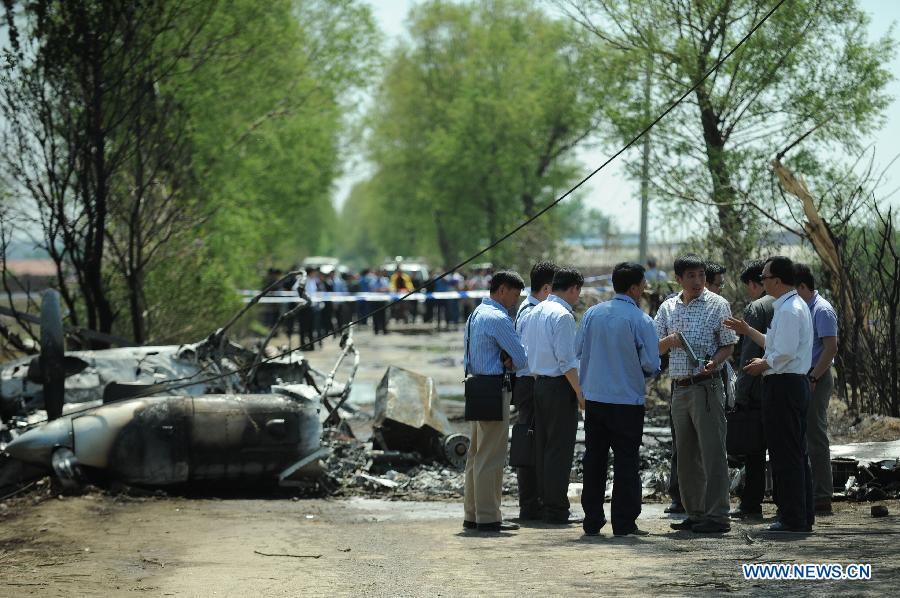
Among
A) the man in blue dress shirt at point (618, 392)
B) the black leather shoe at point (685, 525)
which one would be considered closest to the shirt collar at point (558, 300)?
the man in blue dress shirt at point (618, 392)

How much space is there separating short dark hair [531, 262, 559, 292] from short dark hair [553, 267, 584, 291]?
282 millimetres

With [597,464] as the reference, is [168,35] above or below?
above

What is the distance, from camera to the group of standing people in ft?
27.1

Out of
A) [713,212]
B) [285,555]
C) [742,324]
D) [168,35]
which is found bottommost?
[285,555]

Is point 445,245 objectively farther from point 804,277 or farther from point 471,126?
point 804,277

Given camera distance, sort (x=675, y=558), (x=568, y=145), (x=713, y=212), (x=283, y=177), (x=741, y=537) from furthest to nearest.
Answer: (x=568, y=145) < (x=283, y=177) < (x=713, y=212) < (x=741, y=537) < (x=675, y=558)

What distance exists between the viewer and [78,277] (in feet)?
58.4

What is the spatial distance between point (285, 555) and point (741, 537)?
295 centimetres

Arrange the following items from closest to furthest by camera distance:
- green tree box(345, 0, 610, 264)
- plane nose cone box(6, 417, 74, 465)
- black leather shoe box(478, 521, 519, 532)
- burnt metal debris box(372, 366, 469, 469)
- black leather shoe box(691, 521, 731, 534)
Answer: black leather shoe box(691, 521, 731, 534)
black leather shoe box(478, 521, 519, 532)
plane nose cone box(6, 417, 74, 465)
burnt metal debris box(372, 366, 469, 469)
green tree box(345, 0, 610, 264)

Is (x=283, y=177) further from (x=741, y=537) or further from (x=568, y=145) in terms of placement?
(x=741, y=537)

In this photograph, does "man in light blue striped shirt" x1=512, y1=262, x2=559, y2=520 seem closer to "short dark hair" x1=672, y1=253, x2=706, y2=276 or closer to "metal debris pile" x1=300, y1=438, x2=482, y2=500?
"short dark hair" x1=672, y1=253, x2=706, y2=276

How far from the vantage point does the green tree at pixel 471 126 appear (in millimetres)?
52469

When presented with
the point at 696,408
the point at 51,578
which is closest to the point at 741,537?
the point at 696,408

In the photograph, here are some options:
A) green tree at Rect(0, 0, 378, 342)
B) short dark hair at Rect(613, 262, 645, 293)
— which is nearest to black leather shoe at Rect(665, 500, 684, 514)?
short dark hair at Rect(613, 262, 645, 293)
